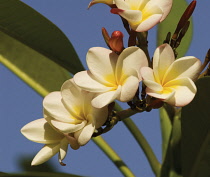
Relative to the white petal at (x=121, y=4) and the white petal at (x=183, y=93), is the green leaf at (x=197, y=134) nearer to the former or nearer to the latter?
the white petal at (x=183, y=93)

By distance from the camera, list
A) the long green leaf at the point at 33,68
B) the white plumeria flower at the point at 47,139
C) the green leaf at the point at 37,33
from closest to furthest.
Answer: the white plumeria flower at the point at 47,139
the green leaf at the point at 37,33
the long green leaf at the point at 33,68

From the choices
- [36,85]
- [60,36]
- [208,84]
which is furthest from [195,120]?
[36,85]

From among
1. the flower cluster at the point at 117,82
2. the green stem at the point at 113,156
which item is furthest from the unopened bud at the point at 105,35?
the green stem at the point at 113,156

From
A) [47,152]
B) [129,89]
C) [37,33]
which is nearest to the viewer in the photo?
[129,89]

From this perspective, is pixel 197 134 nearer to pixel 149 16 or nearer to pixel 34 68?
pixel 149 16

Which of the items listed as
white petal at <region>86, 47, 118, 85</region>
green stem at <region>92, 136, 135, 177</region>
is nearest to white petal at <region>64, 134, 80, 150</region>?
white petal at <region>86, 47, 118, 85</region>

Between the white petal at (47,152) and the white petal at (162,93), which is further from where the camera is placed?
the white petal at (47,152)

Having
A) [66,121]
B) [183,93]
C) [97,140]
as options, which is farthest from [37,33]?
[183,93]

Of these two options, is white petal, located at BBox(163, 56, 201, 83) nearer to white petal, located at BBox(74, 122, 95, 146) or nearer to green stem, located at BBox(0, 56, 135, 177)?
white petal, located at BBox(74, 122, 95, 146)
